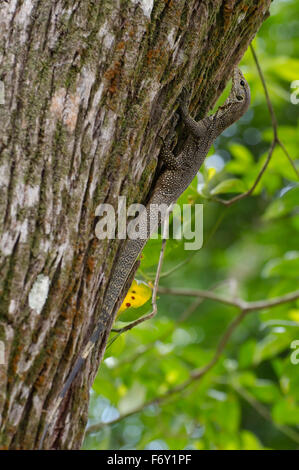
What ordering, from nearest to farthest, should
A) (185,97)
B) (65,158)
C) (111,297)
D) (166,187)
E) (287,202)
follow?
(65,158) < (111,297) < (185,97) < (166,187) < (287,202)

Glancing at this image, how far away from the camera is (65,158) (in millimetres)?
1534

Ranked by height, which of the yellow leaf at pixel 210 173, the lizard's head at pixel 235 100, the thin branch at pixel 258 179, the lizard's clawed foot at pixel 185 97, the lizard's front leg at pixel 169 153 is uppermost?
the lizard's head at pixel 235 100

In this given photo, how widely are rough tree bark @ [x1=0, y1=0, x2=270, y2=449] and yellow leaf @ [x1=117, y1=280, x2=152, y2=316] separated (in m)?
0.54

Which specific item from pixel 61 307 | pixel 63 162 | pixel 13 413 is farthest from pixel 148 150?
pixel 13 413

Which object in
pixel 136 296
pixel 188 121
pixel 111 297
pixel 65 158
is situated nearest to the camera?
pixel 65 158

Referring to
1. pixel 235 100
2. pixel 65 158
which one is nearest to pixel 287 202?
pixel 235 100

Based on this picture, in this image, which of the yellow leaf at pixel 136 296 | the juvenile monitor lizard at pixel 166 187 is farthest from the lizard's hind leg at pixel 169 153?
the yellow leaf at pixel 136 296

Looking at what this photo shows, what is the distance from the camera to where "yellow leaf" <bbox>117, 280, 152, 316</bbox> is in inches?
90.0

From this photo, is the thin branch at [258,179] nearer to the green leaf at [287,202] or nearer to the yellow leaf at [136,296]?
the green leaf at [287,202]

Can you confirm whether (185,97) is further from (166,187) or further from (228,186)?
(228,186)

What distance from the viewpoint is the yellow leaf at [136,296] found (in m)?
2.29

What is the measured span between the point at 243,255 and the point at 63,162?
6294mm

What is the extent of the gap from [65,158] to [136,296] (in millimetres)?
928

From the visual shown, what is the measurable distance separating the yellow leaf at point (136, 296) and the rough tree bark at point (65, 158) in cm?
54
